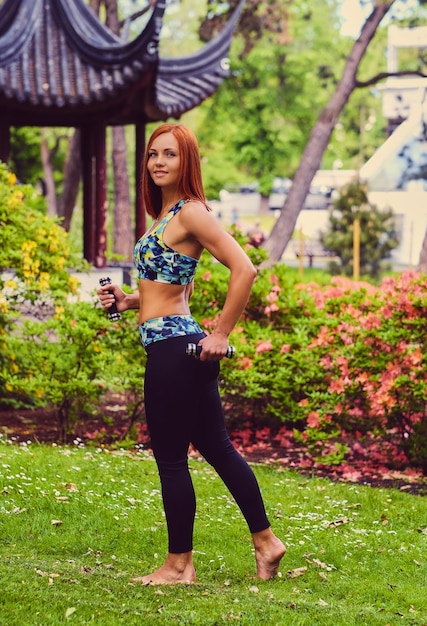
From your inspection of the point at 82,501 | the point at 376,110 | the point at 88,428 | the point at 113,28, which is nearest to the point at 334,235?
the point at 113,28

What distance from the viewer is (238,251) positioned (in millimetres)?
4211

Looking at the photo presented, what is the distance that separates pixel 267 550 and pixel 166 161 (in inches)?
68.5

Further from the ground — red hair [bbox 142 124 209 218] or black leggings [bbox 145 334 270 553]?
red hair [bbox 142 124 209 218]

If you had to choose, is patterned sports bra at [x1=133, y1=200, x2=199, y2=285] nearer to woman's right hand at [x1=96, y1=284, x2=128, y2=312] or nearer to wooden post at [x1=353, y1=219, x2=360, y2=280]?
woman's right hand at [x1=96, y1=284, x2=128, y2=312]

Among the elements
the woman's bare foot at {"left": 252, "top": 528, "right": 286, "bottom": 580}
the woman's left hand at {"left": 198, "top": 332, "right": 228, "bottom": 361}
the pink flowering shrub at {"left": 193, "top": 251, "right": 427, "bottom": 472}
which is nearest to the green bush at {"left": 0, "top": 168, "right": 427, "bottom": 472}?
the pink flowering shrub at {"left": 193, "top": 251, "right": 427, "bottom": 472}

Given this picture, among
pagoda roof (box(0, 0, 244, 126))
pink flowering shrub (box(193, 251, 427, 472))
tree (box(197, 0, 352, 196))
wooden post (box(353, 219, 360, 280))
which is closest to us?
pink flowering shrub (box(193, 251, 427, 472))

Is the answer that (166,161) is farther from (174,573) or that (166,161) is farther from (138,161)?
(138,161)

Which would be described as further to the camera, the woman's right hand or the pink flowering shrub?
the pink flowering shrub

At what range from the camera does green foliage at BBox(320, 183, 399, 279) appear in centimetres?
2978

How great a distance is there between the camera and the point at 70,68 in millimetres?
14102

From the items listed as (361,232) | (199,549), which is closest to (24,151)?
(361,232)

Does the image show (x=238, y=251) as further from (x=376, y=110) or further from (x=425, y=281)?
(x=376, y=110)

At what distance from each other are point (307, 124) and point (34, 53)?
27.4 metres

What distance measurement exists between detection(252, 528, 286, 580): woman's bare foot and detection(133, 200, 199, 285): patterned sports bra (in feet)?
3.82
